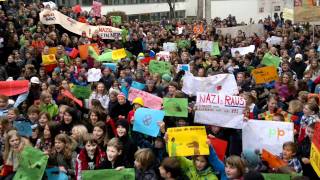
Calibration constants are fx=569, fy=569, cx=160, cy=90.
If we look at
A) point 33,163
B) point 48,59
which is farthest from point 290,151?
point 48,59

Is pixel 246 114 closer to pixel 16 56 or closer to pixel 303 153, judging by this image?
pixel 303 153

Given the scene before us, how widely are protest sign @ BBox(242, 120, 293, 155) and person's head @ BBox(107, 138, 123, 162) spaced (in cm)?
195

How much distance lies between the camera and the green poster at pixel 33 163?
6613 mm

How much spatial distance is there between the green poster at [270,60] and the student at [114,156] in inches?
335

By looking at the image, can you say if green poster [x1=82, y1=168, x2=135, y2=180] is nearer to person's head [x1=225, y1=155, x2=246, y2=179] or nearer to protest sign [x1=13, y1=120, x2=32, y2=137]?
person's head [x1=225, y1=155, x2=246, y2=179]

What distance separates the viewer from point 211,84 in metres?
11.8

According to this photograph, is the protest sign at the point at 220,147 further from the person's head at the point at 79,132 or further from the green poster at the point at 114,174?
the person's head at the point at 79,132

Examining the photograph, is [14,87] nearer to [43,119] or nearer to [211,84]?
[43,119]

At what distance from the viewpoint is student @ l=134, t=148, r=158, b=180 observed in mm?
6430

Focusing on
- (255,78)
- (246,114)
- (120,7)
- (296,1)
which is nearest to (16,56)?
(255,78)

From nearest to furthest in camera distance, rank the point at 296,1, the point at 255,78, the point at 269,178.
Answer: the point at 269,178 < the point at 255,78 < the point at 296,1

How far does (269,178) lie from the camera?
6215mm

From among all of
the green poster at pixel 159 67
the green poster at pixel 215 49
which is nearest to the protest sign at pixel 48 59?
the green poster at pixel 159 67

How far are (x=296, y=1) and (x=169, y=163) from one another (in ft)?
44.2
